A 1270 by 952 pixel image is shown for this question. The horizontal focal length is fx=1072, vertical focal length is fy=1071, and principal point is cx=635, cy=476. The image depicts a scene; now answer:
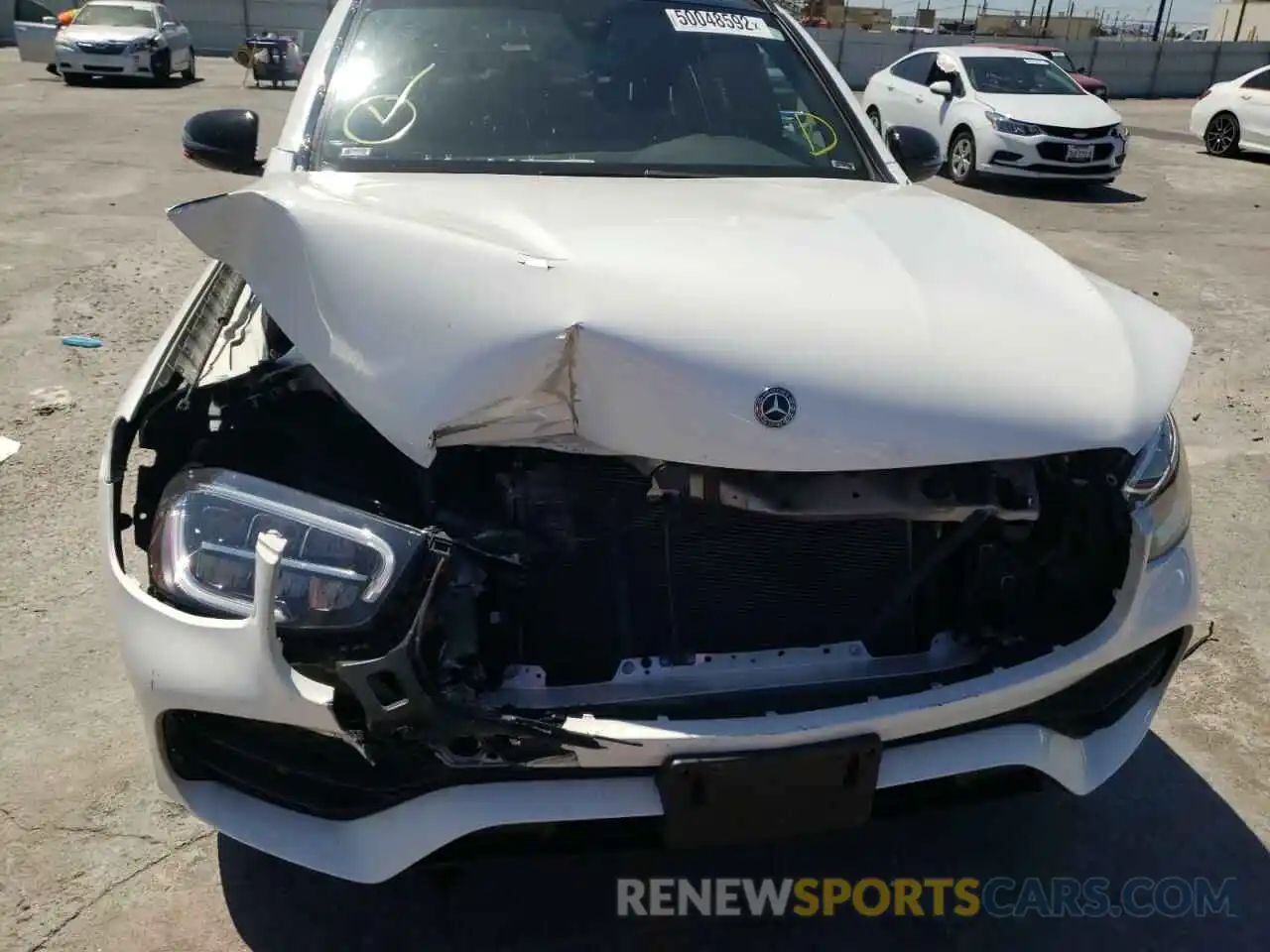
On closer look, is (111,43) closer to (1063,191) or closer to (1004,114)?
(1004,114)

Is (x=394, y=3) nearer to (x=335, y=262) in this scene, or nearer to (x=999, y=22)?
(x=335, y=262)

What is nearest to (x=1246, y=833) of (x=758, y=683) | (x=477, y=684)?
(x=758, y=683)

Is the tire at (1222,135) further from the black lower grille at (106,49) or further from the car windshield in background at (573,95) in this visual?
the black lower grille at (106,49)

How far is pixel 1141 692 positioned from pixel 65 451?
386 cm

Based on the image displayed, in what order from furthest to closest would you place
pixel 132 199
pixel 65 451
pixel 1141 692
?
1. pixel 132 199
2. pixel 65 451
3. pixel 1141 692

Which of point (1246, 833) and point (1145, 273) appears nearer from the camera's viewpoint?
point (1246, 833)

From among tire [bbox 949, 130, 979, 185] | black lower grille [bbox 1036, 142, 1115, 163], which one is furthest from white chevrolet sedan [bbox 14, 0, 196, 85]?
black lower grille [bbox 1036, 142, 1115, 163]

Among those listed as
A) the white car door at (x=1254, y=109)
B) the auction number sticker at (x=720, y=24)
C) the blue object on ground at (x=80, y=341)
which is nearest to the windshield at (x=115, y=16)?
the blue object on ground at (x=80, y=341)

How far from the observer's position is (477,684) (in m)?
1.83

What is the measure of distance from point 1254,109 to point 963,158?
5.46m

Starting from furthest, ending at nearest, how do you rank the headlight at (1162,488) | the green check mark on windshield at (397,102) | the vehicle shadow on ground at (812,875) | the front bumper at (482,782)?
the green check mark on windshield at (397,102), the vehicle shadow on ground at (812,875), the headlight at (1162,488), the front bumper at (482,782)

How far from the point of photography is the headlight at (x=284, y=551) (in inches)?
69.7

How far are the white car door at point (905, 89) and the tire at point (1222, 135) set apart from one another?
196 inches

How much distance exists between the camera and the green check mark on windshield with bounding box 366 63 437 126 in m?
2.85
